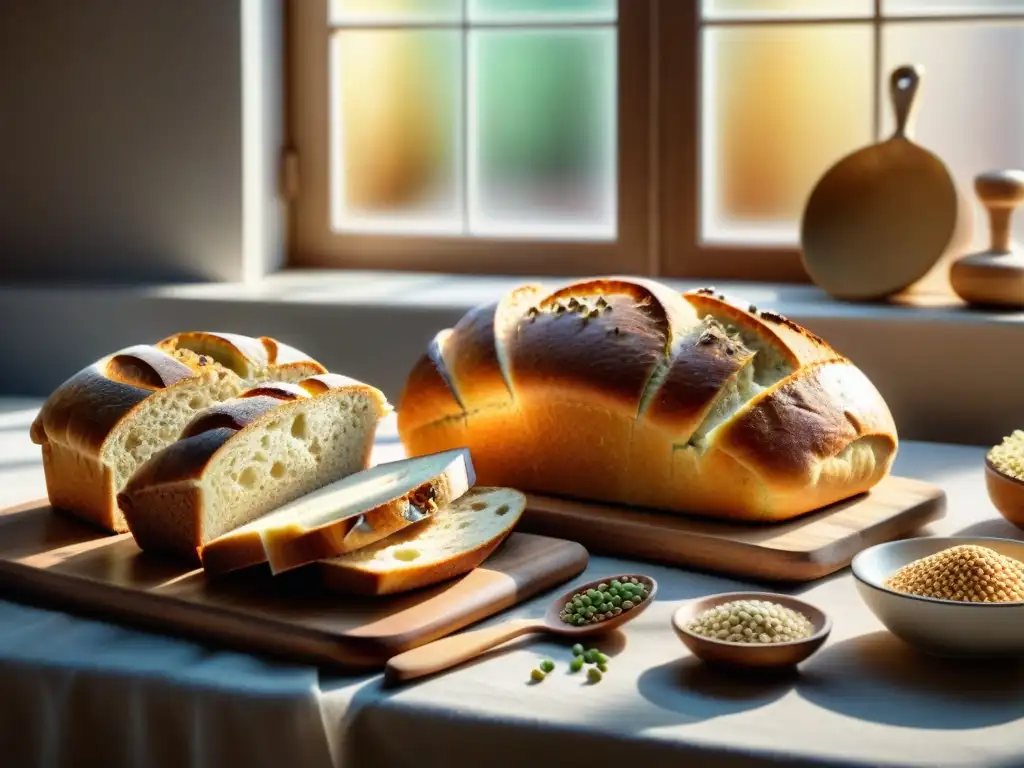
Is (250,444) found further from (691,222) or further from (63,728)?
(691,222)

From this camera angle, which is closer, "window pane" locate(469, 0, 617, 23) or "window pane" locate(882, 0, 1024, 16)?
"window pane" locate(882, 0, 1024, 16)

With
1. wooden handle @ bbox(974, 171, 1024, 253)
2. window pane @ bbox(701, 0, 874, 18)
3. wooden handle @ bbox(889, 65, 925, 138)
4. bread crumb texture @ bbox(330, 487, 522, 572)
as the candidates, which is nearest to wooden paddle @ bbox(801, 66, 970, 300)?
wooden handle @ bbox(889, 65, 925, 138)

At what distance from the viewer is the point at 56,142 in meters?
2.72

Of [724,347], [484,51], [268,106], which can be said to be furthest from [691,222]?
[724,347]

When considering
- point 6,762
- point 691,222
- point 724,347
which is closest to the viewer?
point 6,762

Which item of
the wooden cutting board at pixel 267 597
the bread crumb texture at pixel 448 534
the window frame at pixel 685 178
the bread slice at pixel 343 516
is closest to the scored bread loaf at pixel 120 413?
the wooden cutting board at pixel 267 597

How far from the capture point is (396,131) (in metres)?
2.74

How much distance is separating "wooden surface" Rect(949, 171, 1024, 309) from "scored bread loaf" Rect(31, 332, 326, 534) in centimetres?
107

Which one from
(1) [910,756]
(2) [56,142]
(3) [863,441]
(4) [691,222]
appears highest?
(2) [56,142]

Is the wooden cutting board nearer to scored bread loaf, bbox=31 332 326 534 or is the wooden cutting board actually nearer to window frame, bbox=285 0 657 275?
scored bread loaf, bbox=31 332 326 534

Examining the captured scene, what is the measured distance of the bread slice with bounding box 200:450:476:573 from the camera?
115 cm

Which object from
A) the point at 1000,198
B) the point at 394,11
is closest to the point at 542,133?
the point at 394,11

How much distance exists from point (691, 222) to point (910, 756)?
1.72 metres

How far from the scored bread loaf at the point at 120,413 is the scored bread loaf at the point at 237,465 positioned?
0.29ft
